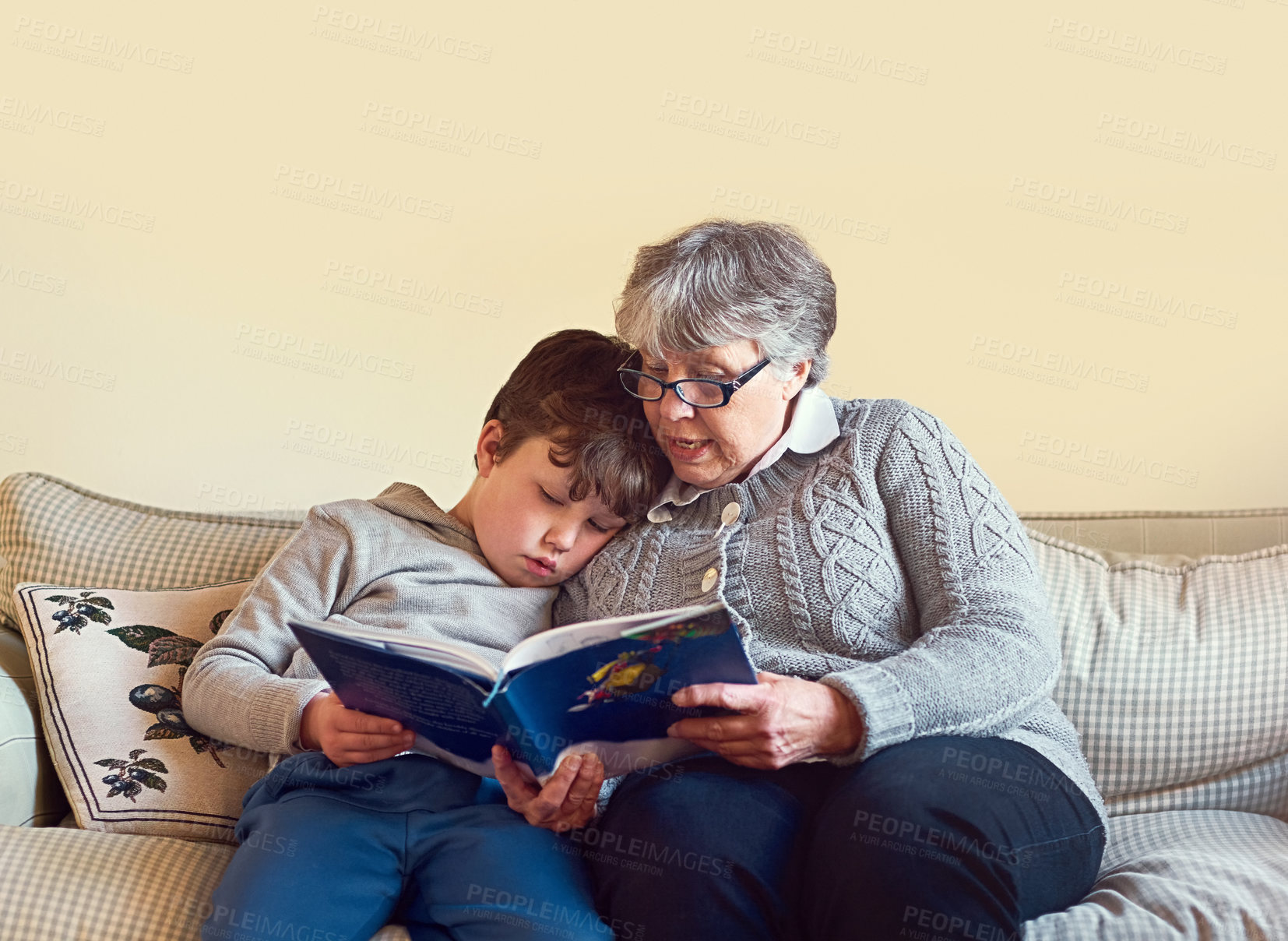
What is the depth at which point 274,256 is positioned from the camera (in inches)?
101

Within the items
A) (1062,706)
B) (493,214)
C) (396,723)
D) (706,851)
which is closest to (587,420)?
(396,723)

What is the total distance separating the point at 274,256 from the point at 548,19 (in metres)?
0.85

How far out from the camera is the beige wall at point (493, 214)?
2.37 metres

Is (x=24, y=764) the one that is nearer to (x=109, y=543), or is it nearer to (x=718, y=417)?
(x=109, y=543)

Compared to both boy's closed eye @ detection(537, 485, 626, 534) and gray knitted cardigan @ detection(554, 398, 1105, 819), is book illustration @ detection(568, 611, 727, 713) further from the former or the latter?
boy's closed eye @ detection(537, 485, 626, 534)

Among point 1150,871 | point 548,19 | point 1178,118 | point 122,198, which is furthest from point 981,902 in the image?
point 122,198

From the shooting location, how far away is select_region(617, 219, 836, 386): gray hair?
60.3 inches

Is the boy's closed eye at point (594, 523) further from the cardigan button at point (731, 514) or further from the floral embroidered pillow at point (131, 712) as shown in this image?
the floral embroidered pillow at point (131, 712)

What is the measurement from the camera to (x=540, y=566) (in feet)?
5.41

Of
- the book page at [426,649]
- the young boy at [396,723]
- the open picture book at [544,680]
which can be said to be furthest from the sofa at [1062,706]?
the book page at [426,649]

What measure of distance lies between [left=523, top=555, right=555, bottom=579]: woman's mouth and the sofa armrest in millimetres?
757

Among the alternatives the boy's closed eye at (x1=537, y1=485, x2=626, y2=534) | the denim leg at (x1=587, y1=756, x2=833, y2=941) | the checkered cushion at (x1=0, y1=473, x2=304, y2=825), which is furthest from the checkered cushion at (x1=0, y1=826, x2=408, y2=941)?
the boy's closed eye at (x1=537, y1=485, x2=626, y2=534)

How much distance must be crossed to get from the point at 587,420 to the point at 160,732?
763 mm

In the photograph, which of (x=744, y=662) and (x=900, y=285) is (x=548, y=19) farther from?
(x=744, y=662)
